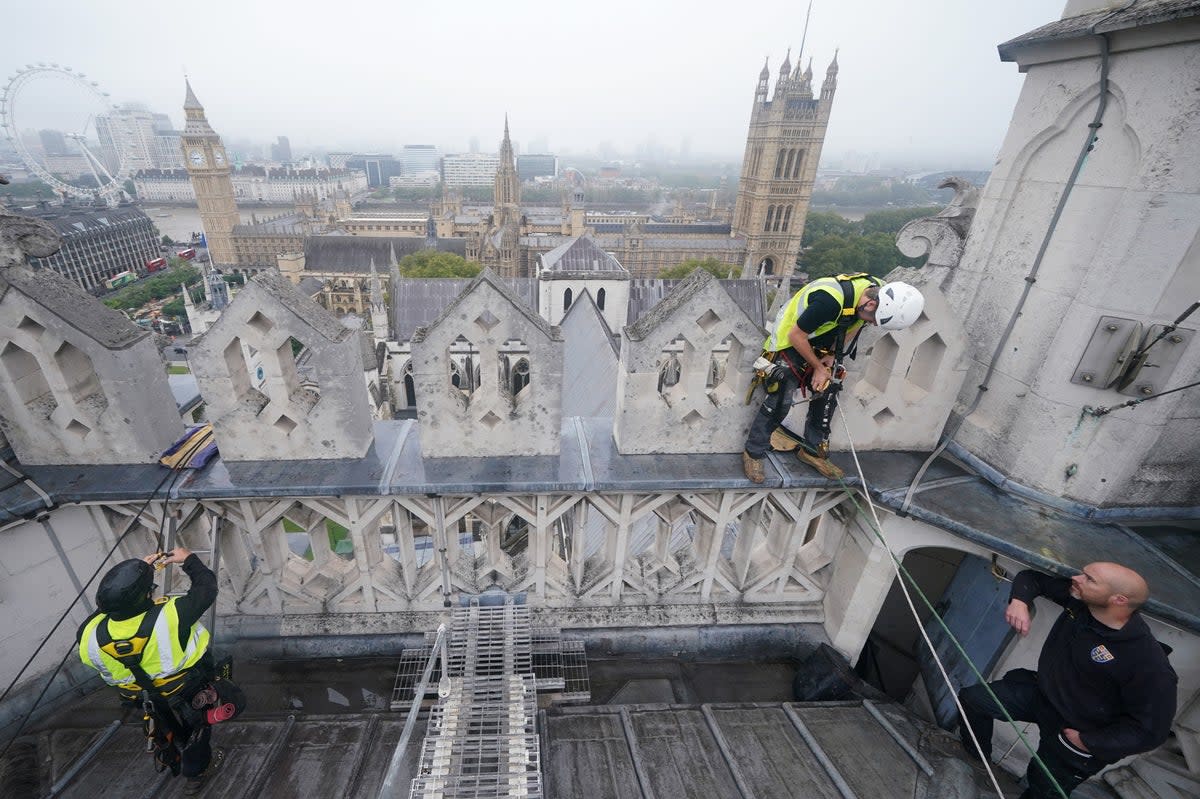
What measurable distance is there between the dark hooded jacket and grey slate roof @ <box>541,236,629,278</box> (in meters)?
29.8

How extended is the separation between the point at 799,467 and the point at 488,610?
356 centimetres

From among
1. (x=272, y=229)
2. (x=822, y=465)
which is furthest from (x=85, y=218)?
(x=822, y=465)

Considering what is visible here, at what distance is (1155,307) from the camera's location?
4.39 m

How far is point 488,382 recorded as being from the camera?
496cm

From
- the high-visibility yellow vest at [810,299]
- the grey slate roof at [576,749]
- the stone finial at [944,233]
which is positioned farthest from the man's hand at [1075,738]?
the stone finial at [944,233]

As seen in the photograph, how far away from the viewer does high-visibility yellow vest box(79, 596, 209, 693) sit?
381 cm

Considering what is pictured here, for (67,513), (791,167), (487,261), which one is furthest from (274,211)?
(67,513)

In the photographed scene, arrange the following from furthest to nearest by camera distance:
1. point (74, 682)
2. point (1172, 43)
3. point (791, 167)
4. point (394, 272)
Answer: point (791, 167) < point (394, 272) < point (74, 682) < point (1172, 43)

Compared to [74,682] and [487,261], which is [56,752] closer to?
[74,682]

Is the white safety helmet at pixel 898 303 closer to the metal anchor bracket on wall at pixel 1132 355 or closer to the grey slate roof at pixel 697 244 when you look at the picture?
the metal anchor bracket on wall at pixel 1132 355

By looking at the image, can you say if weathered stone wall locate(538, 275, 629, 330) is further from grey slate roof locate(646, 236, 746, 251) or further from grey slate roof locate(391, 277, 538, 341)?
grey slate roof locate(646, 236, 746, 251)

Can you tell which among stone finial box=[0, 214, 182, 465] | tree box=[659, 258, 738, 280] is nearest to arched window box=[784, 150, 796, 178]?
tree box=[659, 258, 738, 280]

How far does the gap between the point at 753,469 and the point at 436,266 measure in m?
61.8

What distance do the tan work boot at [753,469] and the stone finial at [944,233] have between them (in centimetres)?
302
